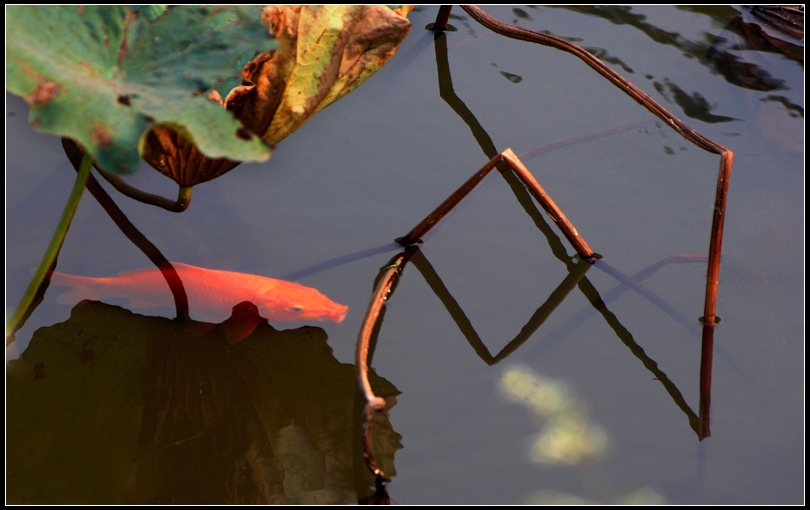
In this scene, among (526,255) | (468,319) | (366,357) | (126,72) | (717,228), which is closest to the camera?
(126,72)

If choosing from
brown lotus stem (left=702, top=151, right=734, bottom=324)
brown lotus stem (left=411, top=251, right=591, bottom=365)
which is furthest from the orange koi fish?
brown lotus stem (left=702, top=151, right=734, bottom=324)

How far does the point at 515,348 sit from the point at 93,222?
1237mm

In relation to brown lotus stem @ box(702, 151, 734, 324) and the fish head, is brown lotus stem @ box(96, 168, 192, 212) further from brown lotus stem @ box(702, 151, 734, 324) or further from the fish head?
brown lotus stem @ box(702, 151, 734, 324)

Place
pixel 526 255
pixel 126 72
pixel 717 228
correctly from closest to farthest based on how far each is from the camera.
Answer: pixel 126 72 → pixel 717 228 → pixel 526 255

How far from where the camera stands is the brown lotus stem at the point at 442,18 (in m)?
2.76

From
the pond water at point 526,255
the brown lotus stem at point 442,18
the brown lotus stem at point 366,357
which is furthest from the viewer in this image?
the brown lotus stem at point 442,18

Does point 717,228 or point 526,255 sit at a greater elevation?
point 717,228

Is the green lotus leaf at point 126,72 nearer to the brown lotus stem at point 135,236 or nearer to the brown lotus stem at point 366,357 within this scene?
the brown lotus stem at point 366,357

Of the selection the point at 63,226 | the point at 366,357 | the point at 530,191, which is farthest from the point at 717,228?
the point at 63,226

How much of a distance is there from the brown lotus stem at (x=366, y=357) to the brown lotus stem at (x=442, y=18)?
1.13 metres

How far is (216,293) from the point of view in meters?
1.91

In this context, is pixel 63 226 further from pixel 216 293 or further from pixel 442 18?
pixel 442 18

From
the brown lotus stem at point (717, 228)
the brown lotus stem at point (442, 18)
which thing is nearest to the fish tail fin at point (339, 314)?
the brown lotus stem at point (717, 228)

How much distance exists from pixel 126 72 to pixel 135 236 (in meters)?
0.75
